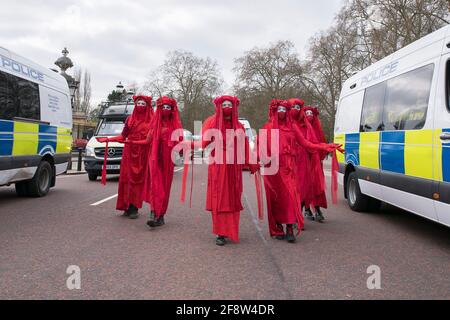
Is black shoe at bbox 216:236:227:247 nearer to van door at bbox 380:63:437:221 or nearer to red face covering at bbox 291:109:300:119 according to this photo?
red face covering at bbox 291:109:300:119

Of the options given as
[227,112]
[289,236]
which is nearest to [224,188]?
[227,112]

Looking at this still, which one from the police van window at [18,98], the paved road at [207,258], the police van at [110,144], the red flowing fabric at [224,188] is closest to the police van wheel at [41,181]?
the police van window at [18,98]

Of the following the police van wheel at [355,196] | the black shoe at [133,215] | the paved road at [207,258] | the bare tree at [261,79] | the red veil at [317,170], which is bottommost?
the paved road at [207,258]

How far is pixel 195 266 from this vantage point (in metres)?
4.52

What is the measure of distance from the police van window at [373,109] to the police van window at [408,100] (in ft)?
0.74

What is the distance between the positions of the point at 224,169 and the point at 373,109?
3356 millimetres

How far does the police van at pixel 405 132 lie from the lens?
201 inches

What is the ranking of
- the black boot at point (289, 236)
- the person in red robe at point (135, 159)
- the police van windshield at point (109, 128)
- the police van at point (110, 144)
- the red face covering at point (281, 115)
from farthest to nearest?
the police van windshield at point (109, 128) < the police van at point (110, 144) < the person in red robe at point (135, 159) < the red face covering at point (281, 115) < the black boot at point (289, 236)

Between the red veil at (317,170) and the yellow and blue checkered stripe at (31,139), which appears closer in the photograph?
the red veil at (317,170)

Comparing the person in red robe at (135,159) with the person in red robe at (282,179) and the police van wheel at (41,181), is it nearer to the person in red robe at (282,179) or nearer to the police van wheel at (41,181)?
the person in red robe at (282,179)

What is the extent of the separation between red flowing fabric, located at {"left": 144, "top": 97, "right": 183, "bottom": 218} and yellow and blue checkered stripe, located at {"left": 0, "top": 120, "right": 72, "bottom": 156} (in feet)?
9.52

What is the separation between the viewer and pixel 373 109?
7480 mm

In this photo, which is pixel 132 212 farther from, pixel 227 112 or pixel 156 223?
pixel 227 112
